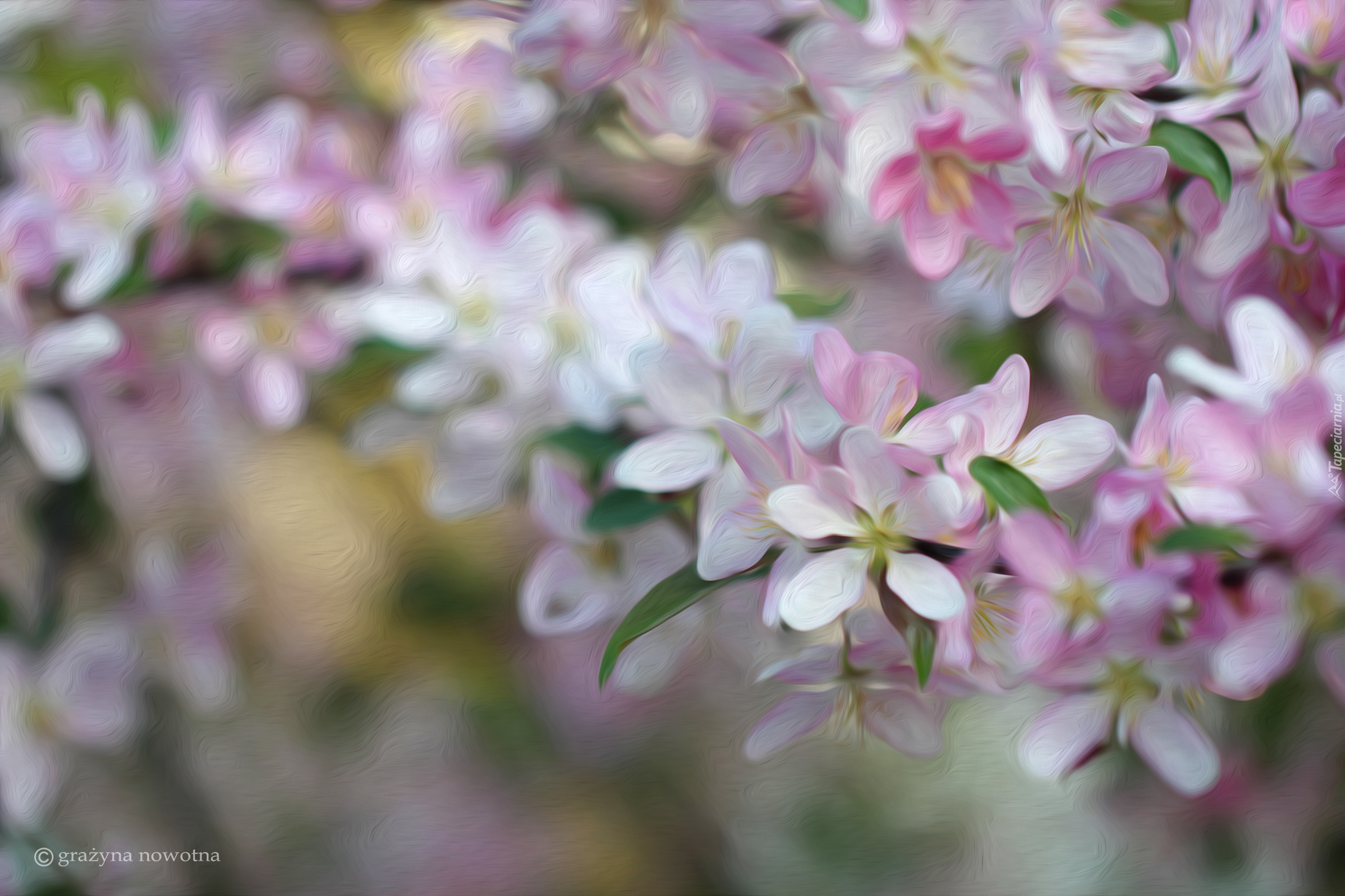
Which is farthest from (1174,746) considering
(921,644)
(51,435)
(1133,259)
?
(51,435)

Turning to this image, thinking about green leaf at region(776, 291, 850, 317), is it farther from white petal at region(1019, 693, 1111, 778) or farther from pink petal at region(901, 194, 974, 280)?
white petal at region(1019, 693, 1111, 778)

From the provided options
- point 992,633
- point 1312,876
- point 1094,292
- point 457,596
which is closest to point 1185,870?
point 1312,876

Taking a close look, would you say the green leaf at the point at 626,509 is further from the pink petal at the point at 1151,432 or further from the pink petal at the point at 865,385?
the pink petal at the point at 1151,432

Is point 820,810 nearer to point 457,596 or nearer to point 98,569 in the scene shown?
point 457,596

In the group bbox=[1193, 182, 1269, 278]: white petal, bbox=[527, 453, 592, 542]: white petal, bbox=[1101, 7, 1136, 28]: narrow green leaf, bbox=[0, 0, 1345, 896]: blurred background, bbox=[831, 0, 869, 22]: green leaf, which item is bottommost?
bbox=[0, 0, 1345, 896]: blurred background

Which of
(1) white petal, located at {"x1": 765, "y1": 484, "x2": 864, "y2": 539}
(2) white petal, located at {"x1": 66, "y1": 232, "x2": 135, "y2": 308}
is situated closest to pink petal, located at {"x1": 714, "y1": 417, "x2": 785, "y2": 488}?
(1) white petal, located at {"x1": 765, "y1": 484, "x2": 864, "y2": 539}

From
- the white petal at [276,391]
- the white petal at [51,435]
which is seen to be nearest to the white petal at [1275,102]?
the white petal at [276,391]

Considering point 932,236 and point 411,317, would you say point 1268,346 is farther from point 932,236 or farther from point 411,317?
point 411,317
